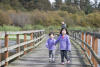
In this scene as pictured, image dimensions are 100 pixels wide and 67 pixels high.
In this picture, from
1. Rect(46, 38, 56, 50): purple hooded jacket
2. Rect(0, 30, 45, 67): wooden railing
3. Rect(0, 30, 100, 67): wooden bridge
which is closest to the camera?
Rect(0, 30, 100, 67): wooden bridge

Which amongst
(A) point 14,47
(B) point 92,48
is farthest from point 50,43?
(B) point 92,48

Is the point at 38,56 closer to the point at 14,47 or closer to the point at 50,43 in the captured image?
the point at 50,43

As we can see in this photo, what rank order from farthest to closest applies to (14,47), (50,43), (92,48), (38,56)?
1. (38,56)
2. (50,43)
3. (14,47)
4. (92,48)

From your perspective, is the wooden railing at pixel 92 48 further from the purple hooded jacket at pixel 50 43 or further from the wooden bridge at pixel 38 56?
the purple hooded jacket at pixel 50 43

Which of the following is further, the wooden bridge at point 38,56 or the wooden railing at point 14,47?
the wooden railing at point 14,47

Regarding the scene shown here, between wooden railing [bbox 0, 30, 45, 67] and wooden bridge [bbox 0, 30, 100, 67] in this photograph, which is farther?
wooden railing [bbox 0, 30, 45, 67]

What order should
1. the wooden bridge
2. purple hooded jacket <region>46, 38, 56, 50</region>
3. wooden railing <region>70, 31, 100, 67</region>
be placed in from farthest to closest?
1. purple hooded jacket <region>46, 38, 56, 50</region>
2. the wooden bridge
3. wooden railing <region>70, 31, 100, 67</region>

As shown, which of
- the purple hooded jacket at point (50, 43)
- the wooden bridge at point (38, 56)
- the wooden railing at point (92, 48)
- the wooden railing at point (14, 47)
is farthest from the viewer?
the purple hooded jacket at point (50, 43)

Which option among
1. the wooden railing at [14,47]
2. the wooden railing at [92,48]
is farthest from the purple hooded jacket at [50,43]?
the wooden railing at [92,48]

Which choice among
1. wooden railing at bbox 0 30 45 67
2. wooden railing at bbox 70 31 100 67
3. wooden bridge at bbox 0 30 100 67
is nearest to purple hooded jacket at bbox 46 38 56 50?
wooden bridge at bbox 0 30 100 67

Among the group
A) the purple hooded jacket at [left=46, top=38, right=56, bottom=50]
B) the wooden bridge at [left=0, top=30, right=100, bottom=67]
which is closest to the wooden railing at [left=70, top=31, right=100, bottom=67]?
the wooden bridge at [left=0, top=30, right=100, bottom=67]

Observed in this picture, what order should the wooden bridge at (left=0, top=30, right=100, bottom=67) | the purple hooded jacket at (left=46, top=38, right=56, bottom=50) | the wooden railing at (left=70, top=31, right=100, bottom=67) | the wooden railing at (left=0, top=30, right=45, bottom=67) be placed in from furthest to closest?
the purple hooded jacket at (left=46, top=38, right=56, bottom=50) < the wooden railing at (left=0, top=30, right=45, bottom=67) < the wooden bridge at (left=0, top=30, right=100, bottom=67) < the wooden railing at (left=70, top=31, right=100, bottom=67)

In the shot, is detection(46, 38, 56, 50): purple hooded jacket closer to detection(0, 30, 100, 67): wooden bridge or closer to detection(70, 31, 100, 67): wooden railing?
detection(0, 30, 100, 67): wooden bridge

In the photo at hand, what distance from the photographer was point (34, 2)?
11500 centimetres
